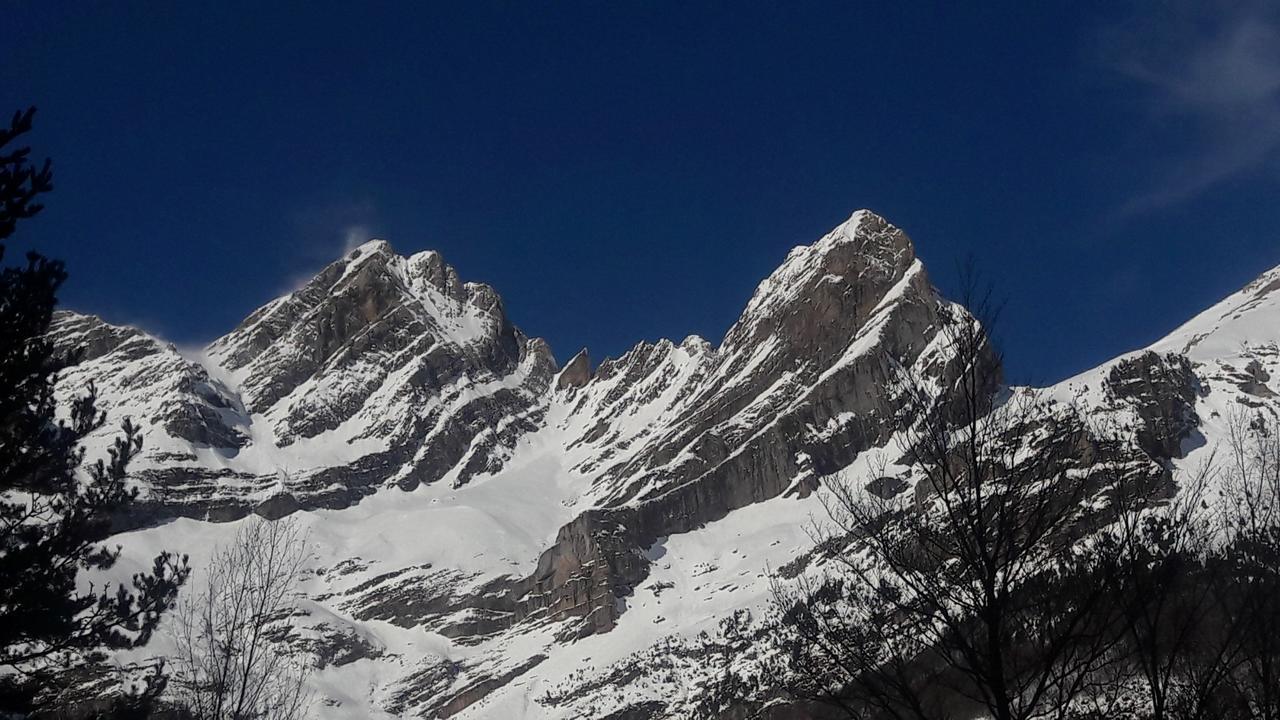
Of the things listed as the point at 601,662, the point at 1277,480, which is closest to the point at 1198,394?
the point at 601,662

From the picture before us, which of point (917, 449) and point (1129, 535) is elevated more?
point (917, 449)

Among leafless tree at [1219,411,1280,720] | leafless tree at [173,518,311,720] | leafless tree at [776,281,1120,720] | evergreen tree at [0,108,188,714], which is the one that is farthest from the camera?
leafless tree at [173,518,311,720]

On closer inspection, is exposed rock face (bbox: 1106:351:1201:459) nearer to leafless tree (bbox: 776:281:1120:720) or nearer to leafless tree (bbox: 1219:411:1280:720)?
leafless tree (bbox: 1219:411:1280:720)

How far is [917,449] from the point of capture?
44.0 ft

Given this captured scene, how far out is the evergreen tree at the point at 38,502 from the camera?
17.3 m

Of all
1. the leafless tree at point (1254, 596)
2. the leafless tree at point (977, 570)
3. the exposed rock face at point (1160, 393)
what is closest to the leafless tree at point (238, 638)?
the leafless tree at point (977, 570)

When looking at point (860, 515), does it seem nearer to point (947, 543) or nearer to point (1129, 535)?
point (947, 543)

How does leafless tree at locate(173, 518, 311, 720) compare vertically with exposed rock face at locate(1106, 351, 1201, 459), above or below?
below

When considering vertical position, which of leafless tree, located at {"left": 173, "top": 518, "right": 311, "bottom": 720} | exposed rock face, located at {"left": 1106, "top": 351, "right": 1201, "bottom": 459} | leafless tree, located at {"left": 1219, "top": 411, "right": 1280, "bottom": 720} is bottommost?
leafless tree, located at {"left": 1219, "top": 411, "right": 1280, "bottom": 720}

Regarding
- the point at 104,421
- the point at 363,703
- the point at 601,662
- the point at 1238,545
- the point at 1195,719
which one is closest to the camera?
the point at 1195,719

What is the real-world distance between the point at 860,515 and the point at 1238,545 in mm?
8015

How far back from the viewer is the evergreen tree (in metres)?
17.3

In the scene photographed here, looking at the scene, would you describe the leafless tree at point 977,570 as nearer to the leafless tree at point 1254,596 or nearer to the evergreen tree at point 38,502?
the leafless tree at point 1254,596

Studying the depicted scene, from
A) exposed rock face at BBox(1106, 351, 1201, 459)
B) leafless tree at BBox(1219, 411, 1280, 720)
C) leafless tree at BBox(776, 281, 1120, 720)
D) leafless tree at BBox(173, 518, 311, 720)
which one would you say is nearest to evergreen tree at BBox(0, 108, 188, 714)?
leafless tree at BBox(173, 518, 311, 720)
